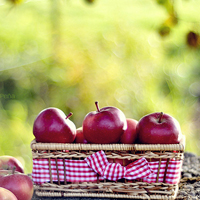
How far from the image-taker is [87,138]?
87 cm

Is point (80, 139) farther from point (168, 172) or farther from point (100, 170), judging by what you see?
point (168, 172)

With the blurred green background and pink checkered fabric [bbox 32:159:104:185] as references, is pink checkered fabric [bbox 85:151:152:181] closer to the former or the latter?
pink checkered fabric [bbox 32:159:104:185]

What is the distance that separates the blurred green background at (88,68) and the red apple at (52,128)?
114cm

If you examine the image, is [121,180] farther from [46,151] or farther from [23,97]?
[23,97]

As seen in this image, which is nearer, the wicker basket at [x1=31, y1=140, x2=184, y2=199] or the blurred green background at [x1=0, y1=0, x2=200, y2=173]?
the wicker basket at [x1=31, y1=140, x2=184, y2=199]

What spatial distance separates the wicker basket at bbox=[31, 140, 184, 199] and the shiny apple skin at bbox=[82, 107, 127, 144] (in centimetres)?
3

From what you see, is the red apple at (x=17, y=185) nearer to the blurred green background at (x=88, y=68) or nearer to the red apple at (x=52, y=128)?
the red apple at (x=52, y=128)

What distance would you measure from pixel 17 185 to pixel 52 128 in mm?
202

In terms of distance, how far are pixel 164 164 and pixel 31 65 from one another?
193 cm

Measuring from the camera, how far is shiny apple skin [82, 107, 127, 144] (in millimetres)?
845

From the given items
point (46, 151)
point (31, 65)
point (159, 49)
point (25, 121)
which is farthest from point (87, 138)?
point (159, 49)

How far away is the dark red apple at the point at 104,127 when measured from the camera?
845mm

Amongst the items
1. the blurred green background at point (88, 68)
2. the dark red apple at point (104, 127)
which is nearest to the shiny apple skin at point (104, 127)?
the dark red apple at point (104, 127)

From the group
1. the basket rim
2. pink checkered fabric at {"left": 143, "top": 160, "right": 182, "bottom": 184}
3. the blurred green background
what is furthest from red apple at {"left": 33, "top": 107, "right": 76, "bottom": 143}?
the blurred green background
